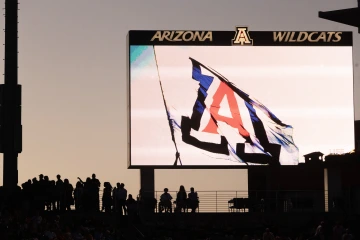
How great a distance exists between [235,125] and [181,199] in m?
4.53

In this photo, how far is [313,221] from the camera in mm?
36906

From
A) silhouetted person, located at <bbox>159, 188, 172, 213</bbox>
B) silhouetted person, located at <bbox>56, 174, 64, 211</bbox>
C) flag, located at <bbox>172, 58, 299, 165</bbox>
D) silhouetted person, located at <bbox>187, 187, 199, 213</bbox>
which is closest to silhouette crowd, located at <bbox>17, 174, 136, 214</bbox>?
silhouetted person, located at <bbox>56, 174, 64, 211</bbox>

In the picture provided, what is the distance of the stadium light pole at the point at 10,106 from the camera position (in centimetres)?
3225

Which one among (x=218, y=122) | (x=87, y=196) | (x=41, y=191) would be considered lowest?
(x=87, y=196)

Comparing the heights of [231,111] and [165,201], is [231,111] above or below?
above

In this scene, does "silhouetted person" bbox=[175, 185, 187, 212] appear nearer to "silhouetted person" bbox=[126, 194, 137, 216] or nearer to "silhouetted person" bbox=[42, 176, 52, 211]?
"silhouetted person" bbox=[126, 194, 137, 216]

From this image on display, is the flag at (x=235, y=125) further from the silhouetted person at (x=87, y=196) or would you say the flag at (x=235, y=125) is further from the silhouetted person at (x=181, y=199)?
the silhouetted person at (x=87, y=196)

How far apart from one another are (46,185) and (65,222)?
47.9 inches

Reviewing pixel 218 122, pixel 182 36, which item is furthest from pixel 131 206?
pixel 182 36

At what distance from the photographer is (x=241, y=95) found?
40188mm

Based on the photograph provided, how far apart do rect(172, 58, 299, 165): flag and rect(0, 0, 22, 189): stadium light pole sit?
7.97 metres

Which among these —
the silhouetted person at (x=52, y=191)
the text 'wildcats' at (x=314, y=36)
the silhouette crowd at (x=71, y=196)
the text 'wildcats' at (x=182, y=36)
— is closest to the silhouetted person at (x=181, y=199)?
the silhouette crowd at (x=71, y=196)

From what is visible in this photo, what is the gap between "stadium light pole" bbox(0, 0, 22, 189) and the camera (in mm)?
32250

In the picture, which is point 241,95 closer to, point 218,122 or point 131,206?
point 218,122
